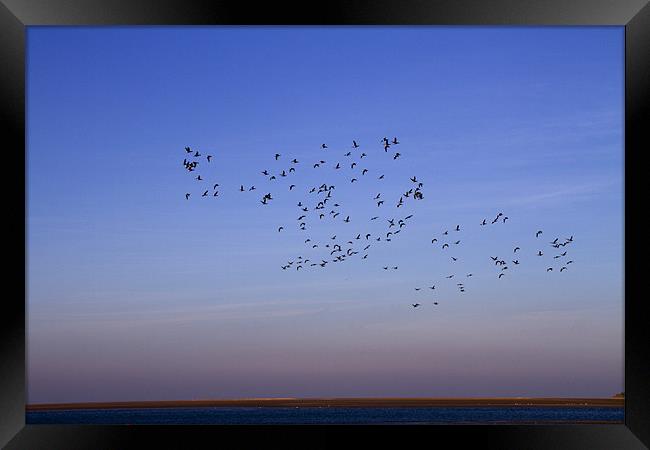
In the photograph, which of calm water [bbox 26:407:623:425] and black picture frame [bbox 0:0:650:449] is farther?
calm water [bbox 26:407:623:425]

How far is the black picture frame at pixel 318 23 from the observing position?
Answer: 2.86 m

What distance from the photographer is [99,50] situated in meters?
8.09

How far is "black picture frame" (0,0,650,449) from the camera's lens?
286 cm

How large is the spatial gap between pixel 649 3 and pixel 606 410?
37.2 m

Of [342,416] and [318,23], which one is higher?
[318,23]

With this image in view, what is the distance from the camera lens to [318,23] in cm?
302

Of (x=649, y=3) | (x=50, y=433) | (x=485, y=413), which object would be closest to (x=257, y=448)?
(x=50, y=433)

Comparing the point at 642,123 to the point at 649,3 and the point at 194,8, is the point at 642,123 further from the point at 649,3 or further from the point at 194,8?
the point at 194,8

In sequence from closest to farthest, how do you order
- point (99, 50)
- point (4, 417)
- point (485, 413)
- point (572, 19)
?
point (4, 417), point (572, 19), point (99, 50), point (485, 413)

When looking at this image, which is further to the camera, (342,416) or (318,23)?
(342,416)

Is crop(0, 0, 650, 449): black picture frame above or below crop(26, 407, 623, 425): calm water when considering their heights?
above

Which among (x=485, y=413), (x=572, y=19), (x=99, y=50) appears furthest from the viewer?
(x=485, y=413)

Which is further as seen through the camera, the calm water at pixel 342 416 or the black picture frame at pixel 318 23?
the calm water at pixel 342 416

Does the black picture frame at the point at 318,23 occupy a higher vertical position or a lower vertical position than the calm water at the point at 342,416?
higher
